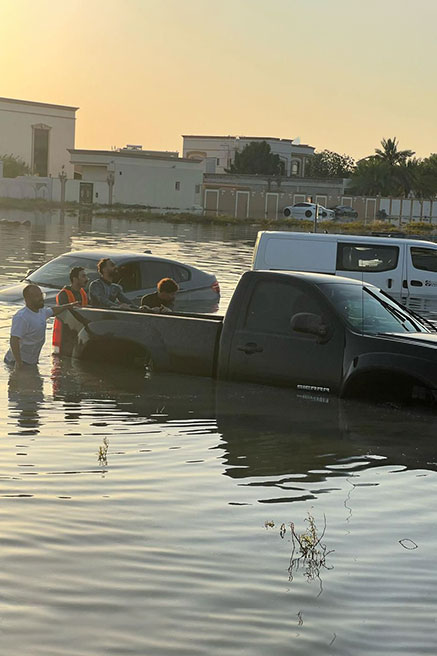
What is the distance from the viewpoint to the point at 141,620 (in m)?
5.51

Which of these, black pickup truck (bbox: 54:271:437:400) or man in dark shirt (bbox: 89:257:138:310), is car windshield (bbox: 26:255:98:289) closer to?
man in dark shirt (bbox: 89:257:138:310)

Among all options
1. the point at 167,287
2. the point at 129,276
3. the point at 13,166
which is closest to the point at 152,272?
the point at 129,276

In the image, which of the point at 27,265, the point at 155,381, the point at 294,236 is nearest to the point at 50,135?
the point at 27,265

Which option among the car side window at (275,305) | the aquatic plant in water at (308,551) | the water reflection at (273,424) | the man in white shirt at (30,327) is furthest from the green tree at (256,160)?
the aquatic plant in water at (308,551)

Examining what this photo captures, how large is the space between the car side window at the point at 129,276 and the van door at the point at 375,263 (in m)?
4.56

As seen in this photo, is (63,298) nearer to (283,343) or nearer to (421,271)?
(283,343)

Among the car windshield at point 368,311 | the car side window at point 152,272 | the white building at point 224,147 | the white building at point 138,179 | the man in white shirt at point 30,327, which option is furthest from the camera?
the white building at point 224,147

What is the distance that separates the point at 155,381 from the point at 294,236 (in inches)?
402

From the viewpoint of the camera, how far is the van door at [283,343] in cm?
1149

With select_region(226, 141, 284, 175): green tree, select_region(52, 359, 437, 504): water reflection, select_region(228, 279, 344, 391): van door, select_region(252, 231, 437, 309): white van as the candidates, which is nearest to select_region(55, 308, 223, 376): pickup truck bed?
select_region(52, 359, 437, 504): water reflection

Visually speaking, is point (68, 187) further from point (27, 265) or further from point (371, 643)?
point (371, 643)

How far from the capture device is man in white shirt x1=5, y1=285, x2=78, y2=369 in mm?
13164

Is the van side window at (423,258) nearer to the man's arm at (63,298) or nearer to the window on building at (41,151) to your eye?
the man's arm at (63,298)

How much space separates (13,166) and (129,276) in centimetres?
9865
